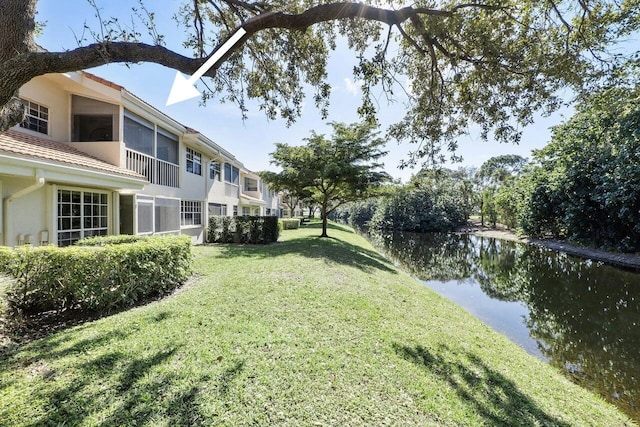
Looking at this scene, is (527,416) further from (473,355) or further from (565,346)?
(565,346)

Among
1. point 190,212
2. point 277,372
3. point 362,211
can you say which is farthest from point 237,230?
point 362,211

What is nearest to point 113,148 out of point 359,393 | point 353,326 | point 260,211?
point 353,326

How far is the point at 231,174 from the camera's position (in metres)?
21.1

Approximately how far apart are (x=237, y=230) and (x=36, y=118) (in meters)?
9.97

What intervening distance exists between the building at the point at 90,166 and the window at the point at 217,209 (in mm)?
2224

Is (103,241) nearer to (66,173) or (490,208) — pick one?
(66,173)

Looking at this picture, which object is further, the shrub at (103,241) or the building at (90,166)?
the shrub at (103,241)

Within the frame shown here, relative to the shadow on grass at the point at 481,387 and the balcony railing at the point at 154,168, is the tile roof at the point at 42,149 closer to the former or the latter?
the balcony railing at the point at 154,168

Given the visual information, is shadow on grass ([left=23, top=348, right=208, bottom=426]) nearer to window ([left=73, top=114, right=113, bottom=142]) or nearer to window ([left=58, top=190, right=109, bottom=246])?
window ([left=58, top=190, right=109, bottom=246])

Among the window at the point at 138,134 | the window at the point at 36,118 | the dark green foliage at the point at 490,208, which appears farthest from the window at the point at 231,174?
the dark green foliage at the point at 490,208

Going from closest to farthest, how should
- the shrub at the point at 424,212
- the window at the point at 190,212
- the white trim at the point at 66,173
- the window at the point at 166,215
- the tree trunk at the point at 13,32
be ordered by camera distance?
the tree trunk at the point at 13,32, the white trim at the point at 66,173, the window at the point at 166,215, the window at the point at 190,212, the shrub at the point at 424,212

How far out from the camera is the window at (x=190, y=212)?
1421 cm

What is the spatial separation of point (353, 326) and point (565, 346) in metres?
6.57

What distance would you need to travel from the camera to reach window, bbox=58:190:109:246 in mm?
7871
